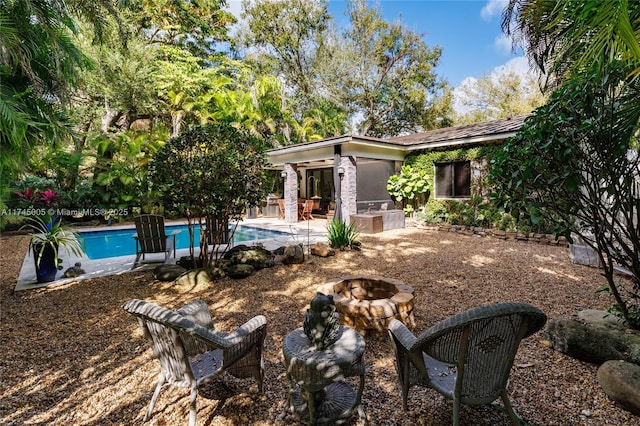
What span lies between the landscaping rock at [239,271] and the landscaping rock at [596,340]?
4639 mm

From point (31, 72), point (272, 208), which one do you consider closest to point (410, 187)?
point (272, 208)

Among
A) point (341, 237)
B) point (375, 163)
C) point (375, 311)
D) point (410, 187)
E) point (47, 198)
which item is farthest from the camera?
point (375, 163)

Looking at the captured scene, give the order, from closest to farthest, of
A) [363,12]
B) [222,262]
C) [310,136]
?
[222,262] < [310,136] < [363,12]

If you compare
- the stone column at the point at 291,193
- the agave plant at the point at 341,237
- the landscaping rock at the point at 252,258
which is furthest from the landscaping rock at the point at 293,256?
the stone column at the point at 291,193

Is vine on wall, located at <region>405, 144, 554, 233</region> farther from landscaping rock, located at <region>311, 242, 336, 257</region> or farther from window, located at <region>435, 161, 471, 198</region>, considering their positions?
landscaping rock, located at <region>311, 242, 336, 257</region>

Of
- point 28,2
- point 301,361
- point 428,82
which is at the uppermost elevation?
point 428,82

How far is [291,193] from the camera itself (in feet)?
46.9

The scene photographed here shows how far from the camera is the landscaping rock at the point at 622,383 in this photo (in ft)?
7.00

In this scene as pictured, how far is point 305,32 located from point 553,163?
2381cm

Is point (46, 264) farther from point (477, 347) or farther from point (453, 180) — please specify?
point (453, 180)

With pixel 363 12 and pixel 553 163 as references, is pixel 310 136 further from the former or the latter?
pixel 553 163

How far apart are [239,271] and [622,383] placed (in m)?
5.13

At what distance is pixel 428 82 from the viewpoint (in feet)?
73.8

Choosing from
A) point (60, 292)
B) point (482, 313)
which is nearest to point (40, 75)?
point (60, 292)
